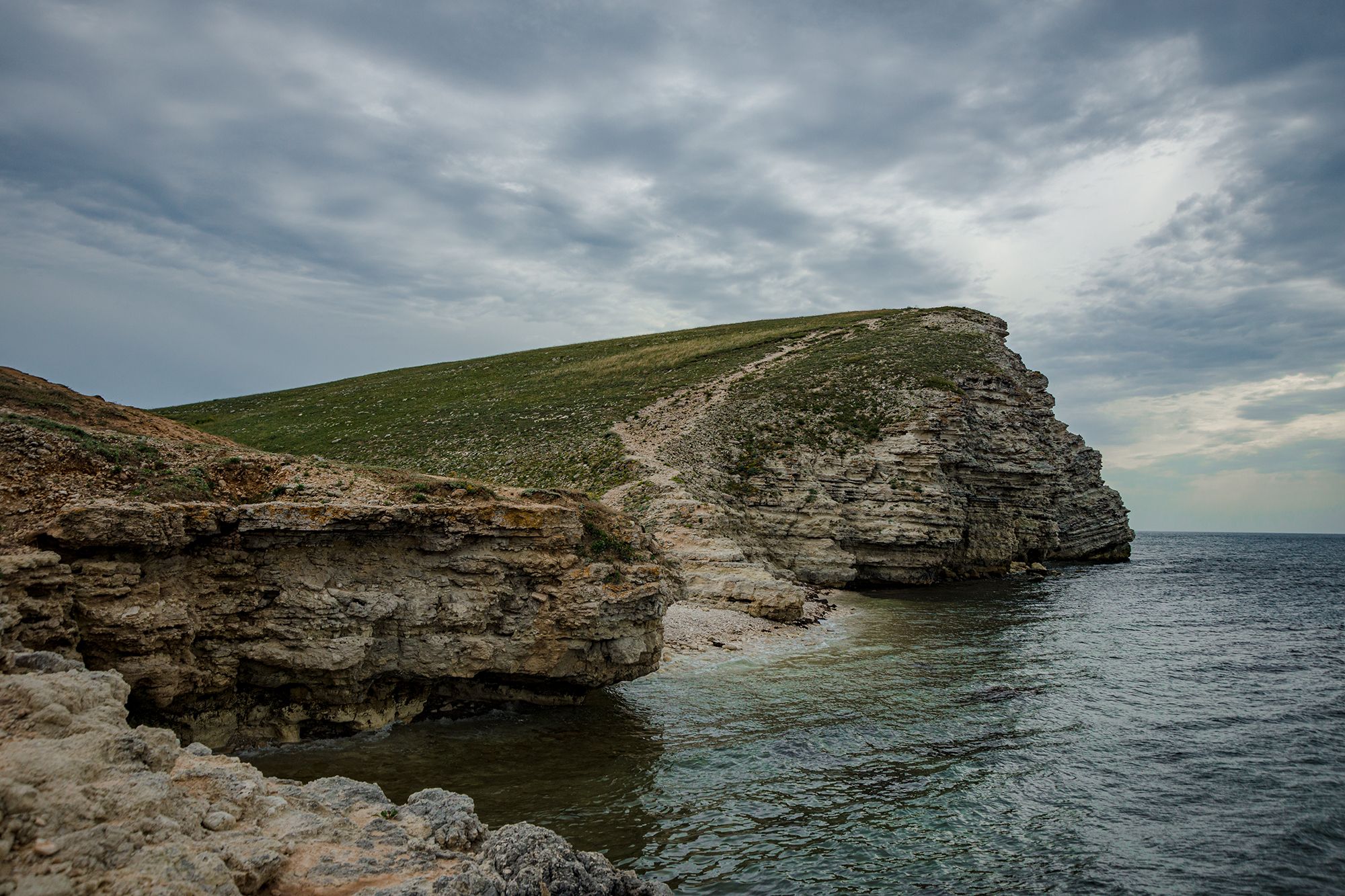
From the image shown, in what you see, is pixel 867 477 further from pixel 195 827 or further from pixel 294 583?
pixel 195 827

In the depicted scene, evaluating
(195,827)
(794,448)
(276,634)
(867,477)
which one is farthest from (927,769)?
(794,448)

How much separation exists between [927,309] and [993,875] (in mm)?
83010

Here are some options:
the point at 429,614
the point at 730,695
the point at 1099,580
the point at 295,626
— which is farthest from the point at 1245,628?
the point at 295,626

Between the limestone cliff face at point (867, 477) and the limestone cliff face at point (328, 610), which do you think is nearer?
the limestone cliff face at point (328, 610)

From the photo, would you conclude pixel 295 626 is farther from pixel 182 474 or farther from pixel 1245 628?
pixel 1245 628

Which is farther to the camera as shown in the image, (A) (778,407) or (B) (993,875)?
(A) (778,407)

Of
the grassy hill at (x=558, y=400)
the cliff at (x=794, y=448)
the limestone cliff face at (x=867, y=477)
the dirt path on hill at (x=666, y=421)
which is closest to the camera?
the limestone cliff face at (x=867, y=477)

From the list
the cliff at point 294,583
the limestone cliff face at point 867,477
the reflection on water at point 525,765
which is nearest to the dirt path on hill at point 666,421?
the limestone cliff face at point 867,477

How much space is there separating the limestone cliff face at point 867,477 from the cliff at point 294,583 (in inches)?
596

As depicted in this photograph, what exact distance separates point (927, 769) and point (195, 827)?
42.3 feet

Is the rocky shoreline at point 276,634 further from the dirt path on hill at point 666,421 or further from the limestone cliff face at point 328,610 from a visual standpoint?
the dirt path on hill at point 666,421

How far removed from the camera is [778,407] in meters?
54.2

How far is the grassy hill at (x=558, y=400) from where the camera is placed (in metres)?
50.4

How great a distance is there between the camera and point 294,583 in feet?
44.8
